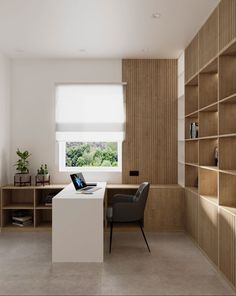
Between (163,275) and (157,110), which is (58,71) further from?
(163,275)

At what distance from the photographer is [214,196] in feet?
15.3

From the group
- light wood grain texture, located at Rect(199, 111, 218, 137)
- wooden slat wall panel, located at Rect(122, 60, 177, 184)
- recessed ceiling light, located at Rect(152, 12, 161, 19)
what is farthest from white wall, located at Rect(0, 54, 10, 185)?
light wood grain texture, located at Rect(199, 111, 218, 137)

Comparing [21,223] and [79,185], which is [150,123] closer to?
[79,185]

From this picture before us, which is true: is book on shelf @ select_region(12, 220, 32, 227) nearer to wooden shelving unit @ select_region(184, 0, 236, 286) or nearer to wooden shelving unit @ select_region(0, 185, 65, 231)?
wooden shelving unit @ select_region(0, 185, 65, 231)

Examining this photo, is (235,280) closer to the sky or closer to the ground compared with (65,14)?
closer to the ground

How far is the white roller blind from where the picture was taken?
6.34m

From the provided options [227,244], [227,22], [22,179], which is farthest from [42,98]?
[227,244]

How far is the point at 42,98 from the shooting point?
21.0 feet

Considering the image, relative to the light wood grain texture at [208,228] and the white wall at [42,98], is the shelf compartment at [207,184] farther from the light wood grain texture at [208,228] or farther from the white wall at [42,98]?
the white wall at [42,98]

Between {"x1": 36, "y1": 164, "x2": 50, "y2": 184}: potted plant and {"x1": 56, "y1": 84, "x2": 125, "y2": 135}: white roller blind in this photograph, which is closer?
{"x1": 36, "y1": 164, "x2": 50, "y2": 184}: potted plant

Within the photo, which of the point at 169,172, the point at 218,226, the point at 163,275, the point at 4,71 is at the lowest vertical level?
the point at 163,275

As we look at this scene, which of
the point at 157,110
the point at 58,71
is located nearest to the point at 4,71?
the point at 58,71

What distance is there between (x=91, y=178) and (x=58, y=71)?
197 centimetres

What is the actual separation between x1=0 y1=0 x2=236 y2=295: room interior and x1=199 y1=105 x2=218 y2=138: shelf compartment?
0.01 metres
